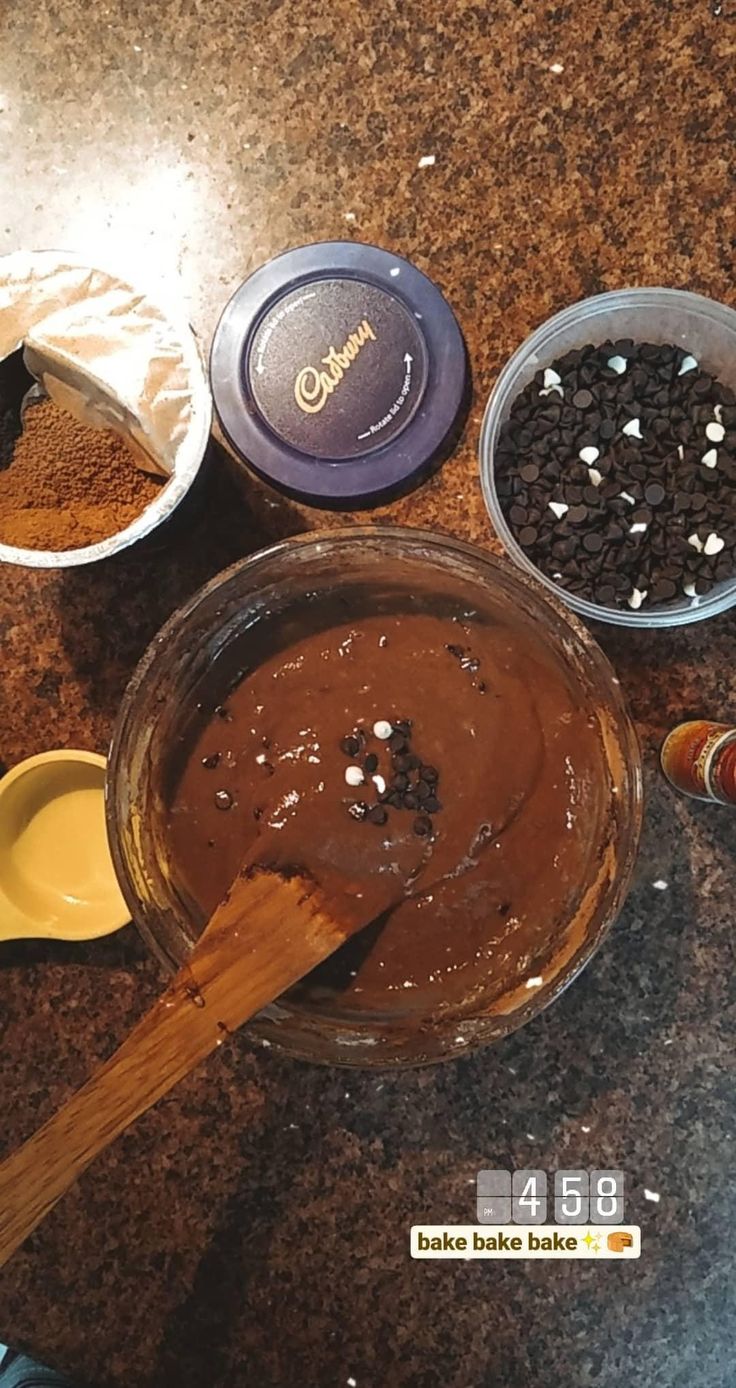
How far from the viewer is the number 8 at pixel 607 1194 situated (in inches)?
40.4

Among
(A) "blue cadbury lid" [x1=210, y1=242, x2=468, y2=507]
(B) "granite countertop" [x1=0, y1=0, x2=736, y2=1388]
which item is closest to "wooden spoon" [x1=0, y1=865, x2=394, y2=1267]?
(B) "granite countertop" [x1=0, y1=0, x2=736, y2=1388]

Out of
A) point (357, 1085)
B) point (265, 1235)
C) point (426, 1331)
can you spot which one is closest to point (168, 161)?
point (357, 1085)

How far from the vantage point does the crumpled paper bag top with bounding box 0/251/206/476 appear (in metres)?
0.86

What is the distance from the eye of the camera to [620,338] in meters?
1.01

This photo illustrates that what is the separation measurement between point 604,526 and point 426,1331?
29.2 inches

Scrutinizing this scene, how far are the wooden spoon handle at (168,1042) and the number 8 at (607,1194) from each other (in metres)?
0.44

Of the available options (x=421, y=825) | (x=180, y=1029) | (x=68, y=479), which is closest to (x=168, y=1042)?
(x=180, y=1029)

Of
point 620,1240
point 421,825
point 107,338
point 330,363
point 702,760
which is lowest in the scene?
point 620,1240

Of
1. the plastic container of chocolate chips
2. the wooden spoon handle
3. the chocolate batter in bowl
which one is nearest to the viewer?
the wooden spoon handle

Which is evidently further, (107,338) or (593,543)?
(593,543)

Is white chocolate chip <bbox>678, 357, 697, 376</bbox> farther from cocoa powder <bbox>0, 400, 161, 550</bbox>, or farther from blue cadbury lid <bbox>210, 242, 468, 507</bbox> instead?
cocoa powder <bbox>0, 400, 161, 550</bbox>
